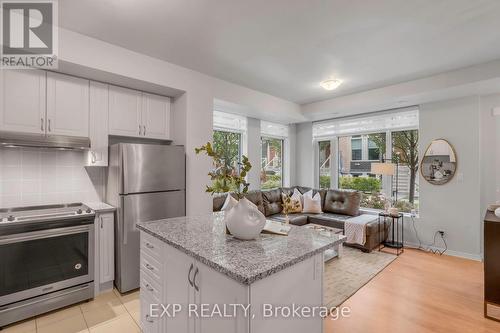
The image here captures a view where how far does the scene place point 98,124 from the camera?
2.86 m

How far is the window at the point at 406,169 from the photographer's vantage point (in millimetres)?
4578

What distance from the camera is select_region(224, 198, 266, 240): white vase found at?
1547 millimetres

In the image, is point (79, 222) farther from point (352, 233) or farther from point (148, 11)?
point (352, 233)

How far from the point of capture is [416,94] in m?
3.76

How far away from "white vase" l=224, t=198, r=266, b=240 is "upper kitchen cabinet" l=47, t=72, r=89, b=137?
2243mm

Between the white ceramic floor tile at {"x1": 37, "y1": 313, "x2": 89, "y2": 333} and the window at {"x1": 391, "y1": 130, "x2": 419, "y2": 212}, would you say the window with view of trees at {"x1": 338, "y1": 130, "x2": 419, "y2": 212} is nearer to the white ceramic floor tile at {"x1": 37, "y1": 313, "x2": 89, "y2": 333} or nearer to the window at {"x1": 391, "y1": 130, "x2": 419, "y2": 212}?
the window at {"x1": 391, "y1": 130, "x2": 419, "y2": 212}

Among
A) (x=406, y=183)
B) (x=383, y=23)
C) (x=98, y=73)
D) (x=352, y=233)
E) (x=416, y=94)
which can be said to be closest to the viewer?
(x=383, y=23)

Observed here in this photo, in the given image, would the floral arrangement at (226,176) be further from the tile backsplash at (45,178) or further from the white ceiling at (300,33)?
the tile backsplash at (45,178)

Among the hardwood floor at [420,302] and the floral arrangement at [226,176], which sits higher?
the floral arrangement at [226,176]

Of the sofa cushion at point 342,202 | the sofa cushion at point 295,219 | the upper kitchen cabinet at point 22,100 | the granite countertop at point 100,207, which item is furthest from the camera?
the sofa cushion at point 342,202

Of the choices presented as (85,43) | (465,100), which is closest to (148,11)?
(85,43)

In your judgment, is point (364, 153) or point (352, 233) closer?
point (352, 233)

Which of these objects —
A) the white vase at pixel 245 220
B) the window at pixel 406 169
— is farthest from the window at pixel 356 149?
the white vase at pixel 245 220

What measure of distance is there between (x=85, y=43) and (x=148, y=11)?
89 cm
